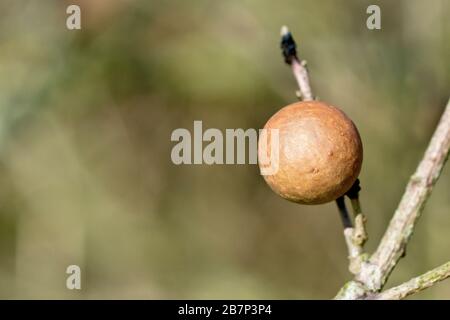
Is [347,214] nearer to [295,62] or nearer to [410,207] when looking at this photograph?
[410,207]

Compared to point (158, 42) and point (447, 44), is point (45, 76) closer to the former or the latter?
point (158, 42)

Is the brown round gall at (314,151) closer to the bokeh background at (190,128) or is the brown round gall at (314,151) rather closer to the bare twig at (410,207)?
the bare twig at (410,207)

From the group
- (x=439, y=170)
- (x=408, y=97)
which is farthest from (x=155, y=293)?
(x=439, y=170)

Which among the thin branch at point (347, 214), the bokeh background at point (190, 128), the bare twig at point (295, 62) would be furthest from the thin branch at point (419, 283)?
the bokeh background at point (190, 128)

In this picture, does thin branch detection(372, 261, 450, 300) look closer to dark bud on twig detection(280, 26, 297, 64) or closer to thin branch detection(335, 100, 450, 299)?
thin branch detection(335, 100, 450, 299)

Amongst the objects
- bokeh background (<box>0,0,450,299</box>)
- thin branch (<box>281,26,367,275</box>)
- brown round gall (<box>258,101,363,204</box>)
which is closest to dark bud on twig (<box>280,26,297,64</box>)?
thin branch (<box>281,26,367,275</box>)

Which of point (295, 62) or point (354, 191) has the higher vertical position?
point (295, 62)

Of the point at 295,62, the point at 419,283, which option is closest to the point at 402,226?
the point at 419,283
